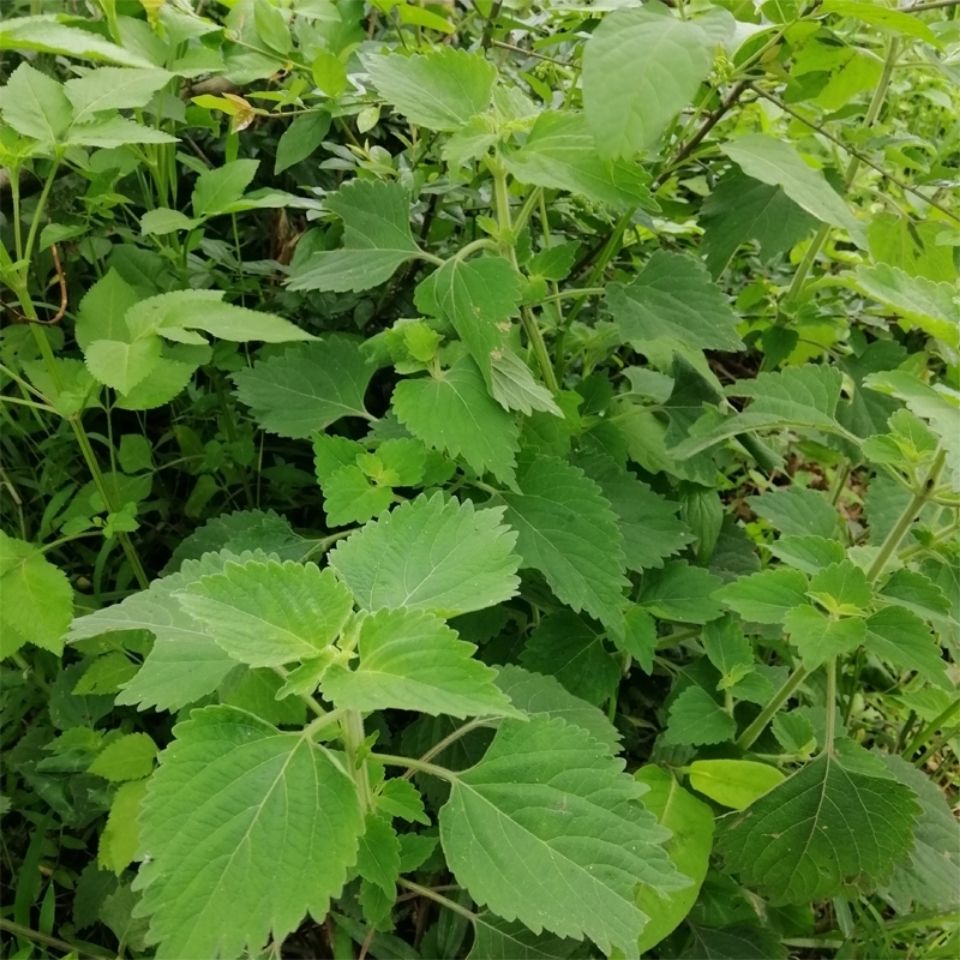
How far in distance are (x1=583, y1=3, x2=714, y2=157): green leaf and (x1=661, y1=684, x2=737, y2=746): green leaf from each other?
64cm

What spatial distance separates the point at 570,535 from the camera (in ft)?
3.05

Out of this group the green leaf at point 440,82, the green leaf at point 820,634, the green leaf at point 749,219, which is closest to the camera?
the green leaf at point 820,634

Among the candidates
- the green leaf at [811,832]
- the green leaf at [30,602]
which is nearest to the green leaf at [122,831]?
the green leaf at [30,602]

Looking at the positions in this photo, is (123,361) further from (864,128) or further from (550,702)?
(864,128)

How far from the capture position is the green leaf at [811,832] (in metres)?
0.88

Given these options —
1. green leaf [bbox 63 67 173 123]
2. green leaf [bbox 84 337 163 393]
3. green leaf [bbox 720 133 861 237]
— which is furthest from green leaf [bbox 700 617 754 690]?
green leaf [bbox 63 67 173 123]

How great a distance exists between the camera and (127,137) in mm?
887

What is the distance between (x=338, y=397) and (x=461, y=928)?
70cm

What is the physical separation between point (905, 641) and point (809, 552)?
0.13 meters

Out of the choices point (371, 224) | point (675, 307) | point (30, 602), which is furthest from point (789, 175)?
point (30, 602)

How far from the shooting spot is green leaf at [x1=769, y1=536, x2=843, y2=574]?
894mm

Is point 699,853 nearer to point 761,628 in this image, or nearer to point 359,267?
point 761,628

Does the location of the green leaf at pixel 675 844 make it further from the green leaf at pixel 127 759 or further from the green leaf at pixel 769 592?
the green leaf at pixel 127 759

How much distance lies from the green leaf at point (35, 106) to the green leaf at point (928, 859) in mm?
1244
